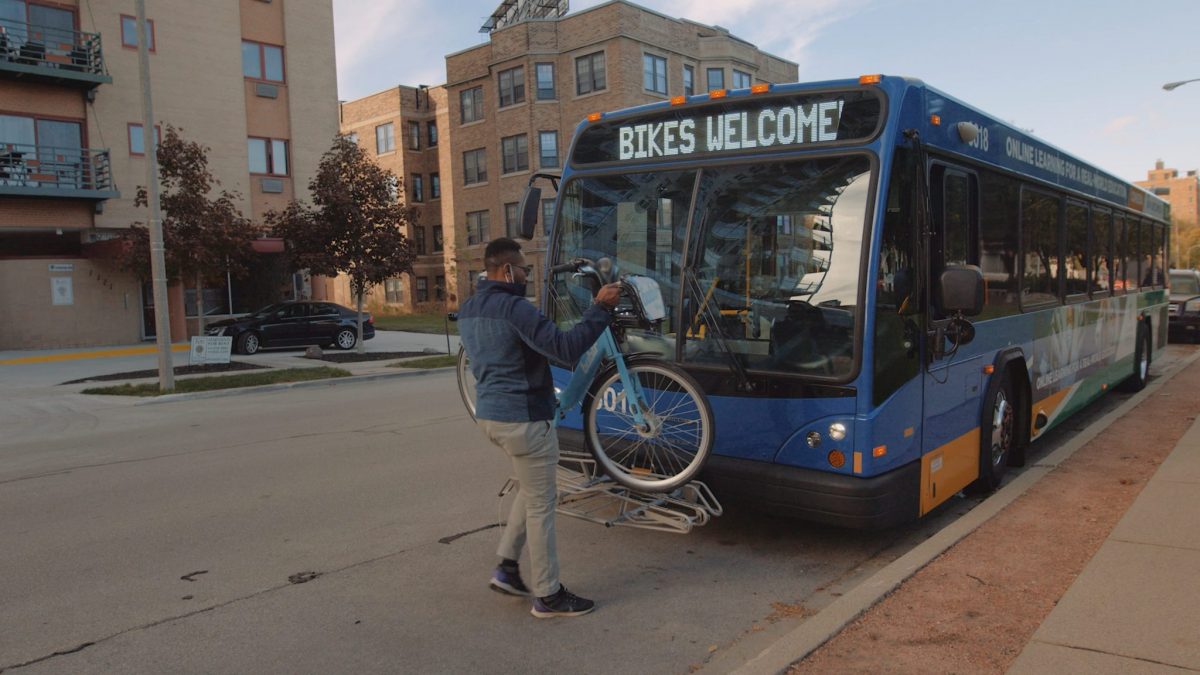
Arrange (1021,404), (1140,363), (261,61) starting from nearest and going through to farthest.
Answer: (1021,404), (1140,363), (261,61)

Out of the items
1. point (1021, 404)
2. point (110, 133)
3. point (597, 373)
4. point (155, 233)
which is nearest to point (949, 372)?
point (1021, 404)

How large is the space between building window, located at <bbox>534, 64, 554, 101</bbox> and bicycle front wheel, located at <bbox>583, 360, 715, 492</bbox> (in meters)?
38.1

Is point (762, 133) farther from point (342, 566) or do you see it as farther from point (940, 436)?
point (342, 566)

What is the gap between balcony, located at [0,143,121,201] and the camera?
23.6 m

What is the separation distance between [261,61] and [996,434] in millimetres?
29536

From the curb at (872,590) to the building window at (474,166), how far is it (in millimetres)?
39910

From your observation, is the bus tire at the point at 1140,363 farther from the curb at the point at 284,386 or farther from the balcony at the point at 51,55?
the balcony at the point at 51,55

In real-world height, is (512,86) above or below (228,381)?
above

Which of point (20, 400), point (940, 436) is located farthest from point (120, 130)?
point (940, 436)

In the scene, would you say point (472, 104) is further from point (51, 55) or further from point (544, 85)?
point (51, 55)

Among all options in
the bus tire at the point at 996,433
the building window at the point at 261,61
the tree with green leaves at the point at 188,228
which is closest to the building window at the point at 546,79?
the building window at the point at 261,61

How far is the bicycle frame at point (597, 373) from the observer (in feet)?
16.7

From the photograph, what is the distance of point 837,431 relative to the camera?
486 cm

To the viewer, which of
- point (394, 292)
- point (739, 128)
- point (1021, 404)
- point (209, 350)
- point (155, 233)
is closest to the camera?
point (739, 128)
